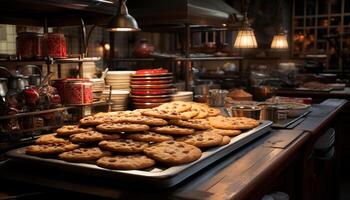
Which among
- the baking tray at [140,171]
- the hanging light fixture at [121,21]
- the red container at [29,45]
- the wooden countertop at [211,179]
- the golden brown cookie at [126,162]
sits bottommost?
the wooden countertop at [211,179]

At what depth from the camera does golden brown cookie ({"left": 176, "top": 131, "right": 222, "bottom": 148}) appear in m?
1.71

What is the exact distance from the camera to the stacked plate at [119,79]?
9.47 feet

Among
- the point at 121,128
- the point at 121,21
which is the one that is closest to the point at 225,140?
the point at 121,128

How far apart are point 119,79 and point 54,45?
937 millimetres

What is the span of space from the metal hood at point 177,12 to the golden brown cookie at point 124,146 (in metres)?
1.64

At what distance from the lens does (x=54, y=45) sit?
1.99 metres

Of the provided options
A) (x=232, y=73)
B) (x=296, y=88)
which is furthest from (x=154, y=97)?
(x=232, y=73)

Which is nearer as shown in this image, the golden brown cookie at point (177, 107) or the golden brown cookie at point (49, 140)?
the golden brown cookie at point (49, 140)

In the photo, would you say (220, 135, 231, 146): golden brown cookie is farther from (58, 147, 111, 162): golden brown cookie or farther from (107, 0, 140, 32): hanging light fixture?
(107, 0, 140, 32): hanging light fixture

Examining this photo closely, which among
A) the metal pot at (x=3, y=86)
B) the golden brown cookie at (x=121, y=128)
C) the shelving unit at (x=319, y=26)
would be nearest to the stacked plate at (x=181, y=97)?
the golden brown cookie at (x=121, y=128)

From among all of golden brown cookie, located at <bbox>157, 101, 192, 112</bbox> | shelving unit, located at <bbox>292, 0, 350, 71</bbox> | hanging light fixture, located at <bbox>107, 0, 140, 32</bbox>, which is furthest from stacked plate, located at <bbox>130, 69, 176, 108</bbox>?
shelving unit, located at <bbox>292, 0, 350, 71</bbox>

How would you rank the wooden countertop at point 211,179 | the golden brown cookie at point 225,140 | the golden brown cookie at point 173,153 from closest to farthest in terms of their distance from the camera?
the wooden countertop at point 211,179 → the golden brown cookie at point 173,153 → the golden brown cookie at point 225,140

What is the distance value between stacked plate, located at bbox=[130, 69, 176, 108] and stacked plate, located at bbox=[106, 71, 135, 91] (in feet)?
0.38

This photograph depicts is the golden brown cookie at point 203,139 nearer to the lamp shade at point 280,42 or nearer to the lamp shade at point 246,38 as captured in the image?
the lamp shade at point 246,38
